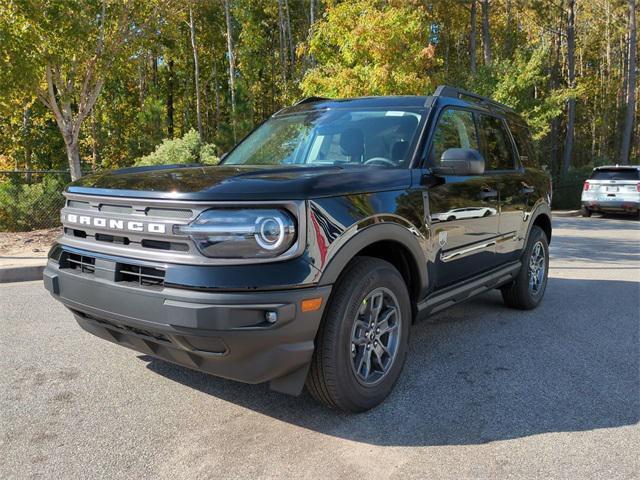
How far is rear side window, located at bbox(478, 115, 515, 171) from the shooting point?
179 inches

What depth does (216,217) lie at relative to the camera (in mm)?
2486

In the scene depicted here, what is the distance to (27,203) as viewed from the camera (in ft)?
35.9

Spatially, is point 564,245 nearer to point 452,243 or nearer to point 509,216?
point 509,216

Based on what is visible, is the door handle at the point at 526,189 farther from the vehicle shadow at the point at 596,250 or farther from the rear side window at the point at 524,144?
the vehicle shadow at the point at 596,250

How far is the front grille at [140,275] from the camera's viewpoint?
8.52 feet

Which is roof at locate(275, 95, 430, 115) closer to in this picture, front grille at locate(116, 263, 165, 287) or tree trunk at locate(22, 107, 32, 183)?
front grille at locate(116, 263, 165, 287)

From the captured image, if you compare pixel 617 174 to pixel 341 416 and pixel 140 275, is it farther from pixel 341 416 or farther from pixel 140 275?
pixel 140 275

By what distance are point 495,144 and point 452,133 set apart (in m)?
0.92

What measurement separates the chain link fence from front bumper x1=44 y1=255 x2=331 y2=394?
9169 mm

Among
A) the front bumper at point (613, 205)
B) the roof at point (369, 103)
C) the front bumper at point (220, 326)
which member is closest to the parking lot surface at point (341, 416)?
the front bumper at point (220, 326)

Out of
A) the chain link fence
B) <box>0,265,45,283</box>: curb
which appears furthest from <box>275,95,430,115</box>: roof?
the chain link fence

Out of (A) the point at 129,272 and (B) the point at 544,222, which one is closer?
(A) the point at 129,272

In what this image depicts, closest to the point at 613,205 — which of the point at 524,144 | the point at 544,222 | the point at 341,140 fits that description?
the point at 544,222

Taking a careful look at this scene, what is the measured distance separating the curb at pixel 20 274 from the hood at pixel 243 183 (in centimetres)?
454
